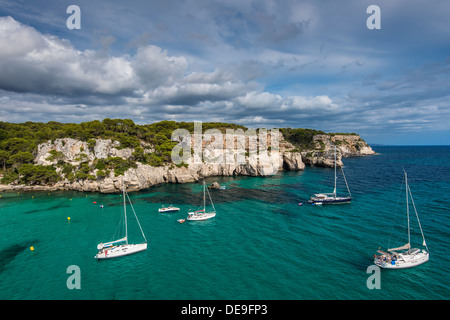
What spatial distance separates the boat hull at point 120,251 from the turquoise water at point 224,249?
2.27 ft

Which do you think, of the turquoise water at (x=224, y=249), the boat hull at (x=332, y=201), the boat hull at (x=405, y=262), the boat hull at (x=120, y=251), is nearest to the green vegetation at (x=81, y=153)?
the turquoise water at (x=224, y=249)

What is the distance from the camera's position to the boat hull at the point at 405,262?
2211 centimetres

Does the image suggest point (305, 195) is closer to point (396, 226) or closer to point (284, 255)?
point (396, 226)

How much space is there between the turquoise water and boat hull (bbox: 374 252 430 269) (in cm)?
59

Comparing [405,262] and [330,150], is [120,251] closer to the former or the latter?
[405,262]

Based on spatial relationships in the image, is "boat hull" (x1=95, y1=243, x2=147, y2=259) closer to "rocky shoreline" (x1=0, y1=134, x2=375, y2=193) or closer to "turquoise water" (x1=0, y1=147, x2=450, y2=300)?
"turquoise water" (x1=0, y1=147, x2=450, y2=300)

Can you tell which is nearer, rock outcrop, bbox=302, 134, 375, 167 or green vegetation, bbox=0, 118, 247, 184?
green vegetation, bbox=0, 118, 247, 184

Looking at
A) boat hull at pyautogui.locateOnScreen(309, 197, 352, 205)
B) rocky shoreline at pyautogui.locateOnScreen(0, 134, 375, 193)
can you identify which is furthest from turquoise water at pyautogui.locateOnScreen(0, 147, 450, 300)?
rocky shoreline at pyautogui.locateOnScreen(0, 134, 375, 193)

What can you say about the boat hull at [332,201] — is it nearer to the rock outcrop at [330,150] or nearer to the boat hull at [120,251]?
the boat hull at [120,251]

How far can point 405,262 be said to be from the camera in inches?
886

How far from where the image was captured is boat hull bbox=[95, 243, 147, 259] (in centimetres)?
2473

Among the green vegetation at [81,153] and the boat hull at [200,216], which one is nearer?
the boat hull at [200,216]

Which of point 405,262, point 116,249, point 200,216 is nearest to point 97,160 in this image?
point 200,216

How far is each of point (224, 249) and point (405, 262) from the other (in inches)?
792
